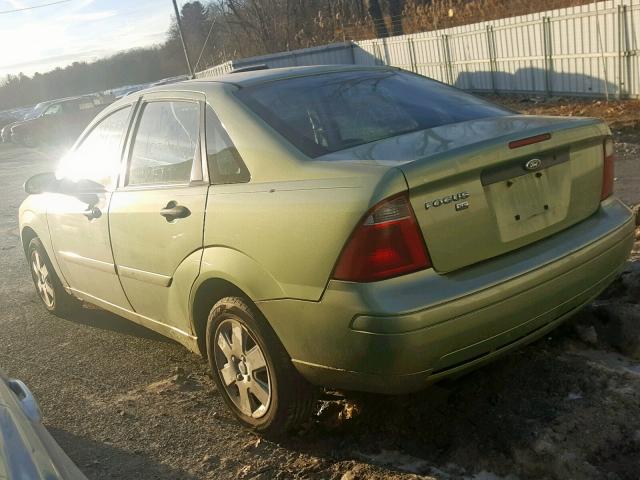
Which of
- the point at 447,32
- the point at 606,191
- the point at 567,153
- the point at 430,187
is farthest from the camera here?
the point at 447,32

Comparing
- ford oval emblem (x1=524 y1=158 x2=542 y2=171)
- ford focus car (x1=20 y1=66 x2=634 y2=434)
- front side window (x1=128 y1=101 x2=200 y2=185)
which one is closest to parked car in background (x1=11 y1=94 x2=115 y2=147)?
front side window (x1=128 y1=101 x2=200 y2=185)

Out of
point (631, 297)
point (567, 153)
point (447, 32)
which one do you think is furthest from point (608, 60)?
point (567, 153)

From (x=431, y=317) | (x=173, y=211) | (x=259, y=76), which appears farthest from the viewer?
(x=259, y=76)

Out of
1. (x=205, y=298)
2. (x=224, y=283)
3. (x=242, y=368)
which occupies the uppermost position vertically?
(x=224, y=283)

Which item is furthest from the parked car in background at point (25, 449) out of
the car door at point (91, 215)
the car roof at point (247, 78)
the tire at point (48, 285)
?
the tire at point (48, 285)

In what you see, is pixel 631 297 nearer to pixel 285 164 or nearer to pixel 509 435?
pixel 509 435

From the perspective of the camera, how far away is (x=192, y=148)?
3.60m

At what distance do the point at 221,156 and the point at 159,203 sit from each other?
1.70 feet

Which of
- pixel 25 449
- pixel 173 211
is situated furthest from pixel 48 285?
pixel 25 449

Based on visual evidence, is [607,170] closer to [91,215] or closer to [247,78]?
[247,78]

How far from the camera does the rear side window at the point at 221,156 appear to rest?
10.6ft

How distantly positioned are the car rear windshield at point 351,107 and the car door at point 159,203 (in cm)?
45

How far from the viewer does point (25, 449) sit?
5.77 feet

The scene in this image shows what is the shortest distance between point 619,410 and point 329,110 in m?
1.93
